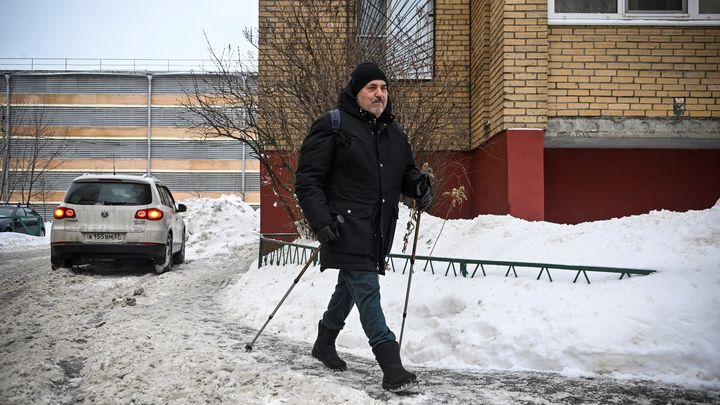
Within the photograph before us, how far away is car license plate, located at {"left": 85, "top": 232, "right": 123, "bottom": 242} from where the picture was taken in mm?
9453

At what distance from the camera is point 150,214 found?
9805 mm

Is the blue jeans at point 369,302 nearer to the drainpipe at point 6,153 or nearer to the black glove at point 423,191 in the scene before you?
the black glove at point 423,191

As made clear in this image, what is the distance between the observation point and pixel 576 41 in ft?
27.4

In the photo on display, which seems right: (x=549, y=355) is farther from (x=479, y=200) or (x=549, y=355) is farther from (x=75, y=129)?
(x=75, y=129)

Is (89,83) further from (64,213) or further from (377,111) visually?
(377,111)

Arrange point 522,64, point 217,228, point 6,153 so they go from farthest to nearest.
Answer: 1. point 6,153
2. point 217,228
3. point 522,64

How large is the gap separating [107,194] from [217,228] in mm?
8388

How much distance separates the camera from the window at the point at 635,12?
827 centimetres

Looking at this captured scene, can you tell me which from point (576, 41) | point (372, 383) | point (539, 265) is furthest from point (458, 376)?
point (576, 41)

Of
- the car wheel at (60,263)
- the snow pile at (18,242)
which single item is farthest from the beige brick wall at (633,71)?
the snow pile at (18,242)

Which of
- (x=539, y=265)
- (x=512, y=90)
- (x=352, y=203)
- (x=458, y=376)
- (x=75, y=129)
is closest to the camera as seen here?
(x=352, y=203)

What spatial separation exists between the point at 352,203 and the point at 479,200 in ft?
20.8

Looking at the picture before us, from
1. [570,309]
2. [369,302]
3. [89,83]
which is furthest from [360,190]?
[89,83]

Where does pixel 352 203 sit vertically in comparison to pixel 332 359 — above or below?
above
